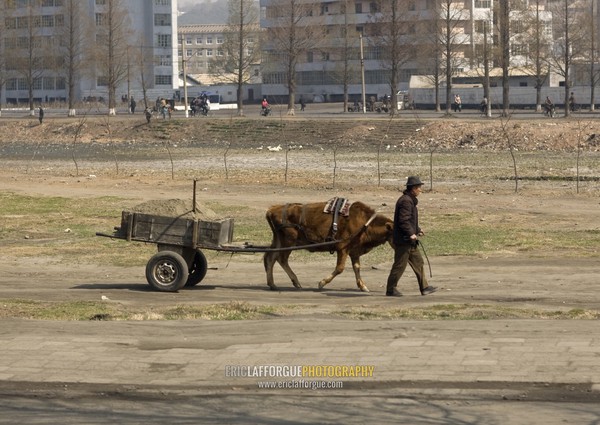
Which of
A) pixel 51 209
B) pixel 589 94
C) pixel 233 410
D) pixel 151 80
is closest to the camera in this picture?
pixel 233 410

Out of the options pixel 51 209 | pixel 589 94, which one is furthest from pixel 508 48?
pixel 51 209

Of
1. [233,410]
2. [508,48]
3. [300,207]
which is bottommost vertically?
[233,410]

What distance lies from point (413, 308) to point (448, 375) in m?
4.53

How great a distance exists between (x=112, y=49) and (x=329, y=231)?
80.4 meters

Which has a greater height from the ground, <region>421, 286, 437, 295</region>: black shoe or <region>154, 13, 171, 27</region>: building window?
<region>154, 13, 171, 27</region>: building window

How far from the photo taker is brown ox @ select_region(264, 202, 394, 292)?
1754cm

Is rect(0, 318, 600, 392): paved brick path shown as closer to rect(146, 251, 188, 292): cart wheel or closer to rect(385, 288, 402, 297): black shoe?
rect(385, 288, 402, 297): black shoe

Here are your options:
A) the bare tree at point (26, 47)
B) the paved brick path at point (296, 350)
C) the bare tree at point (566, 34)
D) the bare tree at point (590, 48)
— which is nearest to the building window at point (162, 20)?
the bare tree at point (26, 47)

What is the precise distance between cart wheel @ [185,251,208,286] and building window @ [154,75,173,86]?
115m

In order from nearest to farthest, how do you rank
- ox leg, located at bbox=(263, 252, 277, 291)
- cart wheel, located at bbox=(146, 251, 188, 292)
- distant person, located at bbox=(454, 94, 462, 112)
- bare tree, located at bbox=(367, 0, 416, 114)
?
cart wheel, located at bbox=(146, 251, 188, 292), ox leg, located at bbox=(263, 252, 277, 291), bare tree, located at bbox=(367, 0, 416, 114), distant person, located at bbox=(454, 94, 462, 112)

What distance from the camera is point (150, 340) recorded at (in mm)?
13266

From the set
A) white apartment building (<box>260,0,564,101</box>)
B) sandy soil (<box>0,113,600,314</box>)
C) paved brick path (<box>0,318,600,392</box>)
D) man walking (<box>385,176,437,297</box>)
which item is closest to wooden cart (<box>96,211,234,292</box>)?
sandy soil (<box>0,113,600,314</box>)

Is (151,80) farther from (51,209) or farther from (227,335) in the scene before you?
(227,335)

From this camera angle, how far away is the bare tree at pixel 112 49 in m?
93.8
